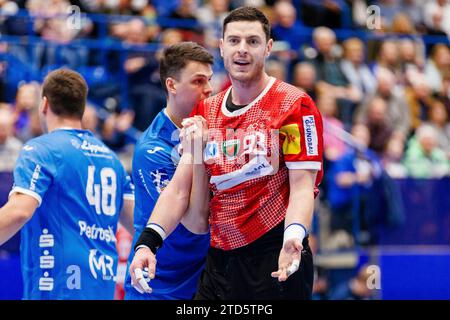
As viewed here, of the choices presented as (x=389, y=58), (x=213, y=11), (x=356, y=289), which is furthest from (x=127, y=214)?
(x=389, y=58)

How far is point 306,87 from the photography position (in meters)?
12.4

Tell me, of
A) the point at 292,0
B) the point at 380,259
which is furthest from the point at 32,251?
the point at 292,0

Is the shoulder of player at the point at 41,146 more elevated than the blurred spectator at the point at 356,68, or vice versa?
the blurred spectator at the point at 356,68

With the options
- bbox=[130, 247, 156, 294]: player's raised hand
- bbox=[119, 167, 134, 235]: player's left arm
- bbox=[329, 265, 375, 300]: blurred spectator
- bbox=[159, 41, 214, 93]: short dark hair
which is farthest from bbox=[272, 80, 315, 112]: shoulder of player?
bbox=[329, 265, 375, 300]: blurred spectator

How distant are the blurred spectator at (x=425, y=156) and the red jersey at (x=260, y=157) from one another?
749 centimetres

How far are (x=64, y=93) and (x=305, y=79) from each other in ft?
21.0

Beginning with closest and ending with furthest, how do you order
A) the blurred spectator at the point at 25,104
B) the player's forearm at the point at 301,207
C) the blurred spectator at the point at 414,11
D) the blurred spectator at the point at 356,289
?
1. the player's forearm at the point at 301,207
2. the blurred spectator at the point at 356,289
3. the blurred spectator at the point at 25,104
4. the blurred spectator at the point at 414,11

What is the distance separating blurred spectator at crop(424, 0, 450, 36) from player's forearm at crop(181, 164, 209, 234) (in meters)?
10.8

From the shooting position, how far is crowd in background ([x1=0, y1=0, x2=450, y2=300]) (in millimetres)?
11641

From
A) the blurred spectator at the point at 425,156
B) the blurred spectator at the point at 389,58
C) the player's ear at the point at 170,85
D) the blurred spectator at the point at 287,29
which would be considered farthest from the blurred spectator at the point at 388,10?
the player's ear at the point at 170,85

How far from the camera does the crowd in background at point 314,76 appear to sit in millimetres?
11641

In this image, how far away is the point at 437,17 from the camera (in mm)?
15797

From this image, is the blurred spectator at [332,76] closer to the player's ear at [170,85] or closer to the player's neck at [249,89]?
the player's ear at [170,85]

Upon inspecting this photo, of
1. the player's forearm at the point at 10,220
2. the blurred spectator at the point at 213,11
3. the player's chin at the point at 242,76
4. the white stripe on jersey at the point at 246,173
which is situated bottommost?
the player's forearm at the point at 10,220
